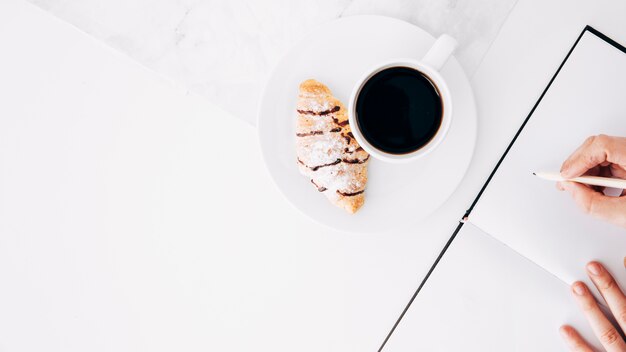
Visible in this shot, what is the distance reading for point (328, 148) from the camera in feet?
2.46

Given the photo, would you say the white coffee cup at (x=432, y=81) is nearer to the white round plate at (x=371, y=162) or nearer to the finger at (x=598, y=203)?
the white round plate at (x=371, y=162)

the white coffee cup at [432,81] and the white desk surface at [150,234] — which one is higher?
the white coffee cup at [432,81]

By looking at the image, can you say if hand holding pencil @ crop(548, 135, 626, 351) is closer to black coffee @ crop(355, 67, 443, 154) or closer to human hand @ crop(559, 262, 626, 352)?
human hand @ crop(559, 262, 626, 352)

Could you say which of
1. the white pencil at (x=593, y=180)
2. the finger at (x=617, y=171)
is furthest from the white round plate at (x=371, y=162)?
the finger at (x=617, y=171)

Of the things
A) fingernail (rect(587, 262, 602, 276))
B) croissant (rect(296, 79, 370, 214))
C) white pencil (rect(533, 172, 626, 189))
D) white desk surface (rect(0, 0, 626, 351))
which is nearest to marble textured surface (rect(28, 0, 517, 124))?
white desk surface (rect(0, 0, 626, 351))

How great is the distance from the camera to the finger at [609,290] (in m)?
0.80

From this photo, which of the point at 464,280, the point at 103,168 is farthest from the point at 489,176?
A: the point at 103,168

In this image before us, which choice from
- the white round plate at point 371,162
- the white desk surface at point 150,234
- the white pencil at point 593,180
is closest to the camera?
the white pencil at point 593,180

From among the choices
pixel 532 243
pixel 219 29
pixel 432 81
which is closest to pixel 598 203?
pixel 532 243

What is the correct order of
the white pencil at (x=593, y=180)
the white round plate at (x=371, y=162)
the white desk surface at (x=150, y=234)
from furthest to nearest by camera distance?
1. the white desk surface at (x=150, y=234)
2. the white round plate at (x=371, y=162)
3. the white pencil at (x=593, y=180)

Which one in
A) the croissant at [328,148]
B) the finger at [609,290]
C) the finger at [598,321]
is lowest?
the croissant at [328,148]

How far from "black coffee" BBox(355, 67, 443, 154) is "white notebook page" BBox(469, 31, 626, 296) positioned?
22 centimetres

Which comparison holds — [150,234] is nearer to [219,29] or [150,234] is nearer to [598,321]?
[219,29]

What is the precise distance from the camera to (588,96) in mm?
805
